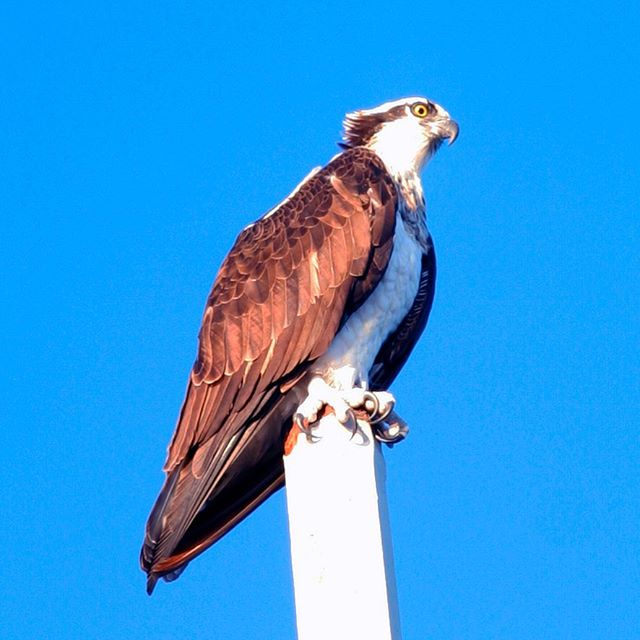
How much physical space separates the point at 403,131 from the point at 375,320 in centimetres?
145

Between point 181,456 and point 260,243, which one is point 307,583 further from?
point 260,243

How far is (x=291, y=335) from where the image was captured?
→ 7.36 m

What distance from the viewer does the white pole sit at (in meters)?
5.88

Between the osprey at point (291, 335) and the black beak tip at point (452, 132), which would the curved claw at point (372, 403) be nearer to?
the osprey at point (291, 335)

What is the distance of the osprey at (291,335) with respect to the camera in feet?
23.3

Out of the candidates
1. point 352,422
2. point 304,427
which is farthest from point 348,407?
point 304,427

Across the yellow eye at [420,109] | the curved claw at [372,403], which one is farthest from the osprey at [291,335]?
the yellow eye at [420,109]

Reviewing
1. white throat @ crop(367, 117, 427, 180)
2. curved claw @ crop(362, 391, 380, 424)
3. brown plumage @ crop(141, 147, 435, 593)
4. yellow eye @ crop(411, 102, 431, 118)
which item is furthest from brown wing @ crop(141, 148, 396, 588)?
yellow eye @ crop(411, 102, 431, 118)

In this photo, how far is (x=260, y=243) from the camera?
7.85 m

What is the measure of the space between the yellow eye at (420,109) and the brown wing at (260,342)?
79 centimetres

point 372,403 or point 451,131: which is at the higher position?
point 451,131

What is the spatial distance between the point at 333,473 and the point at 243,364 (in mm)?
1204

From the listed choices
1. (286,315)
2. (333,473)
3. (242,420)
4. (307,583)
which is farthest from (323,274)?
(307,583)

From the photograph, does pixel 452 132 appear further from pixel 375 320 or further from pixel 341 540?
pixel 341 540
